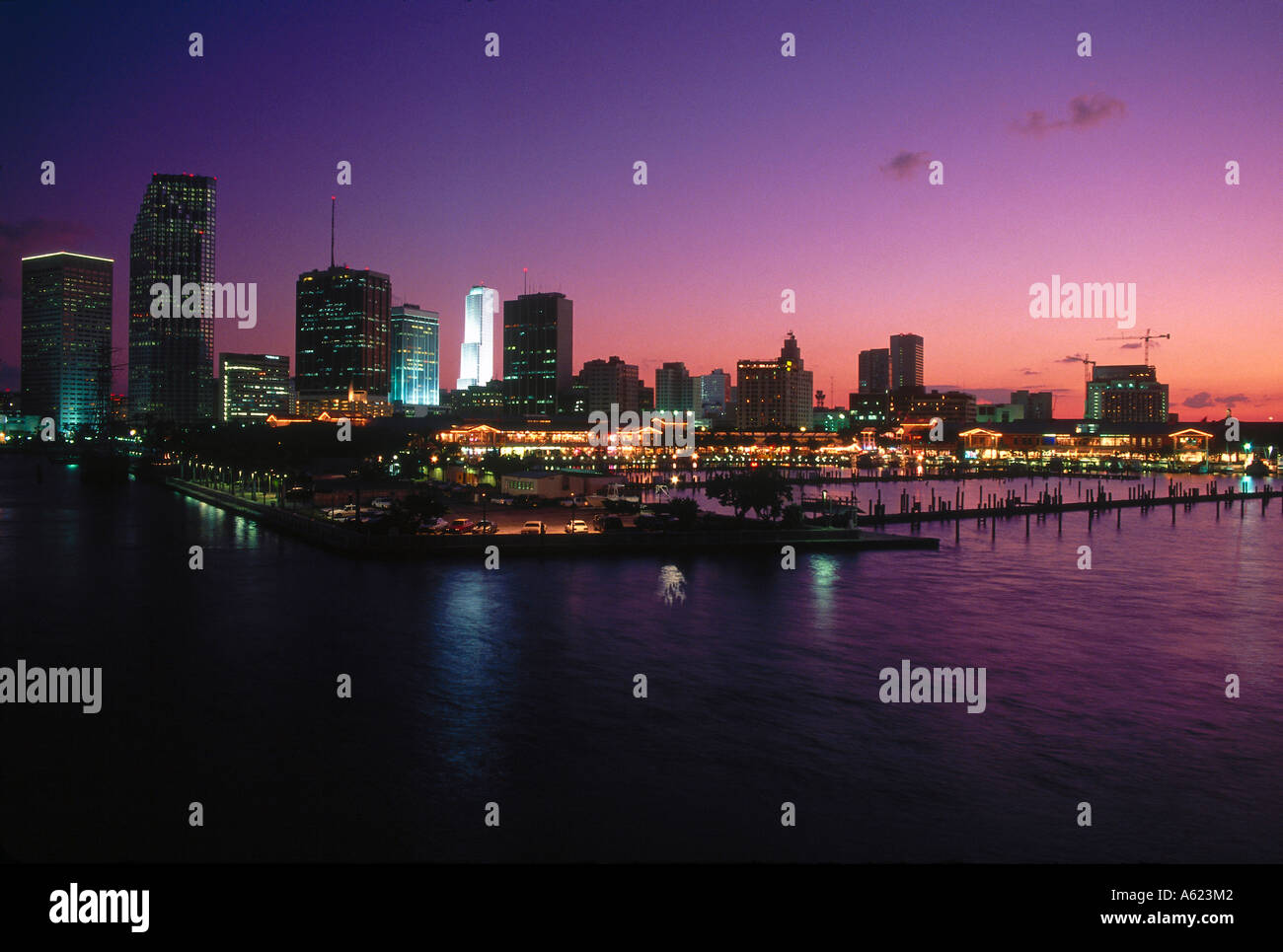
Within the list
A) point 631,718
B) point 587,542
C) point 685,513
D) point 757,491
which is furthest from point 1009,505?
point 631,718

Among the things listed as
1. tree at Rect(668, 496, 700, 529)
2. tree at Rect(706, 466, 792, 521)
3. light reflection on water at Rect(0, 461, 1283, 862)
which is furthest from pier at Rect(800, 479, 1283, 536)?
light reflection on water at Rect(0, 461, 1283, 862)

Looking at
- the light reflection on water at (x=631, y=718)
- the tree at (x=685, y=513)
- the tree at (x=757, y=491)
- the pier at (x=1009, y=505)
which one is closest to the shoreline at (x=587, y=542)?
the tree at (x=685, y=513)

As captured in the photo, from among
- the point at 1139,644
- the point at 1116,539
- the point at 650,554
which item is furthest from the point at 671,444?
the point at 1139,644

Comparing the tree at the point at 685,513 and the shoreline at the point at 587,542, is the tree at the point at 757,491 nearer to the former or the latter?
the tree at the point at 685,513

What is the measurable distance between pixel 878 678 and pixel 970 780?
20.1ft

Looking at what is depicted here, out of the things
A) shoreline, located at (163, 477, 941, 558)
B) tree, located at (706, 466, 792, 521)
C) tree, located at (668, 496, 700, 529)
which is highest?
tree, located at (706, 466, 792, 521)

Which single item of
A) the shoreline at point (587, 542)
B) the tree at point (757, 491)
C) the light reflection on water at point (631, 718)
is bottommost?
the light reflection on water at point (631, 718)

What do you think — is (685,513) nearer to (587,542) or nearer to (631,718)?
(587,542)

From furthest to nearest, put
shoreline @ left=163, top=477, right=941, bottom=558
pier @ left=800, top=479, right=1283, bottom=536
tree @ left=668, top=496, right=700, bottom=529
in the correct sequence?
pier @ left=800, top=479, right=1283, bottom=536
tree @ left=668, top=496, right=700, bottom=529
shoreline @ left=163, top=477, right=941, bottom=558

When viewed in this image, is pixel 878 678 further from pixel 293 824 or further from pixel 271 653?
pixel 271 653

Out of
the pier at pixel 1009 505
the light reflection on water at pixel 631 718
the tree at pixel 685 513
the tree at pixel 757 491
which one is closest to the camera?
the light reflection on water at pixel 631 718

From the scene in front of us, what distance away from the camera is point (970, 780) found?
14.4 metres

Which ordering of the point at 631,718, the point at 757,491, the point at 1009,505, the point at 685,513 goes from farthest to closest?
the point at 1009,505 < the point at 757,491 < the point at 685,513 < the point at 631,718

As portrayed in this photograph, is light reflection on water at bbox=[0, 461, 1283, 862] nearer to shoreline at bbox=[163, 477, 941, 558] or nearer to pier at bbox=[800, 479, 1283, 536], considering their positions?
shoreline at bbox=[163, 477, 941, 558]
